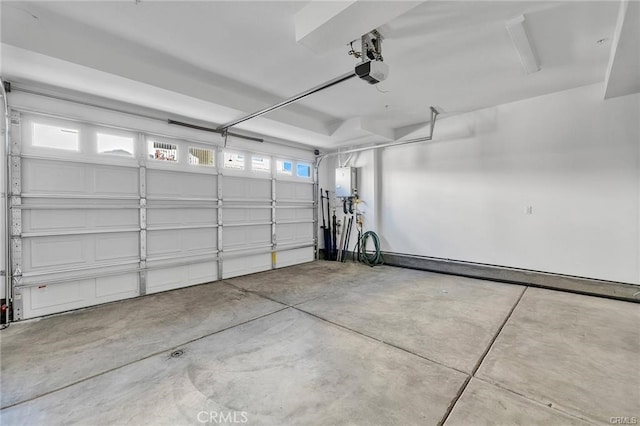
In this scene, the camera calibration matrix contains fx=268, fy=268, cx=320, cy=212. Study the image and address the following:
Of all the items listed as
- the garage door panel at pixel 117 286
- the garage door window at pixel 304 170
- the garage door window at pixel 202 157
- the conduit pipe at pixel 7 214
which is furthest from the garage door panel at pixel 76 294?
the garage door window at pixel 304 170

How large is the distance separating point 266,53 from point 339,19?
3.94ft

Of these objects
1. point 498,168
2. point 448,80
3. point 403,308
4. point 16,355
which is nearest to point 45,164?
point 16,355

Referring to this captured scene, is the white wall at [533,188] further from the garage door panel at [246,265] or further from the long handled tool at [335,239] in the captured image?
the garage door panel at [246,265]

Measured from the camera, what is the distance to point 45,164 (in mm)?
3369

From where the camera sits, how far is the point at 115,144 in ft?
12.8

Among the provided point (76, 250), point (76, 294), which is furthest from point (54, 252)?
point (76, 294)

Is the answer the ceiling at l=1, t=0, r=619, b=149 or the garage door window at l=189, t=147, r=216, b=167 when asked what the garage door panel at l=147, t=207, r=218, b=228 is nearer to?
the garage door window at l=189, t=147, r=216, b=167

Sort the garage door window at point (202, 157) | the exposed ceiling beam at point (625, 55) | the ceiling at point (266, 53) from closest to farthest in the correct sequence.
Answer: the exposed ceiling beam at point (625, 55)
the ceiling at point (266, 53)
the garage door window at point (202, 157)

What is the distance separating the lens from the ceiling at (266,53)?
2414 mm

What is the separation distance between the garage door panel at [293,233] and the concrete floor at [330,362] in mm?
2421

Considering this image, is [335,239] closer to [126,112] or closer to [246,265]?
[246,265]

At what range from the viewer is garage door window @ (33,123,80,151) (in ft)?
11.0

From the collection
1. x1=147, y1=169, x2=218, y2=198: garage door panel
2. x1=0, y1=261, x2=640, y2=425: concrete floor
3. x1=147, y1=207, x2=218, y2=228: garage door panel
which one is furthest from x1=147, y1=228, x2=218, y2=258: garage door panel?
x1=0, y1=261, x2=640, y2=425: concrete floor

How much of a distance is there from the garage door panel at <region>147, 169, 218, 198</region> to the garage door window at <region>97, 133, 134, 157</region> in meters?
0.42
